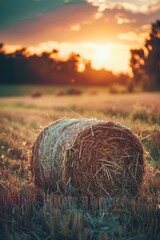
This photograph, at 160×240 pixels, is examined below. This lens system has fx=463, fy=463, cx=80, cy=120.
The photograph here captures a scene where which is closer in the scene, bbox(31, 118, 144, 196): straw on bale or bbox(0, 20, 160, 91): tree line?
bbox(31, 118, 144, 196): straw on bale

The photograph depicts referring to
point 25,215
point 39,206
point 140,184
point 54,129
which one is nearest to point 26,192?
point 39,206

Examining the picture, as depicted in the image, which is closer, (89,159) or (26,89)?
(89,159)

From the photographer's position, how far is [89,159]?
6.14 metres

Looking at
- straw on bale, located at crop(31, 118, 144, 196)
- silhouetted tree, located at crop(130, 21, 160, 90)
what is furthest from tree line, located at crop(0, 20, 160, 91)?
straw on bale, located at crop(31, 118, 144, 196)

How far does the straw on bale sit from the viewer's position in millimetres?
6000

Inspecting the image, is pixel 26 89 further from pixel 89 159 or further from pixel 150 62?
pixel 89 159

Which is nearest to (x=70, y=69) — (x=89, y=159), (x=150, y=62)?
(x=150, y=62)

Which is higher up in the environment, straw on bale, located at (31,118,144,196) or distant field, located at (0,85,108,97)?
distant field, located at (0,85,108,97)

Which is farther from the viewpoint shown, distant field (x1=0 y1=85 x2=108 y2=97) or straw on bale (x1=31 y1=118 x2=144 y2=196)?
distant field (x1=0 y1=85 x2=108 y2=97)

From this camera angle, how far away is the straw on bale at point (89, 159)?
6000 millimetres

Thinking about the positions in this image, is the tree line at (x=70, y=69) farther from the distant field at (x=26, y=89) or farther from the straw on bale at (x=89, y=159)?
the straw on bale at (x=89, y=159)

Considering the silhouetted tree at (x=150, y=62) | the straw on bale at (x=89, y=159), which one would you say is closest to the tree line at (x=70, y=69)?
the silhouetted tree at (x=150, y=62)

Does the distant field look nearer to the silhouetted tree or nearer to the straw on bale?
the silhouetted tree

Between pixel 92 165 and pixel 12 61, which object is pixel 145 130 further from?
pixel 12 61
